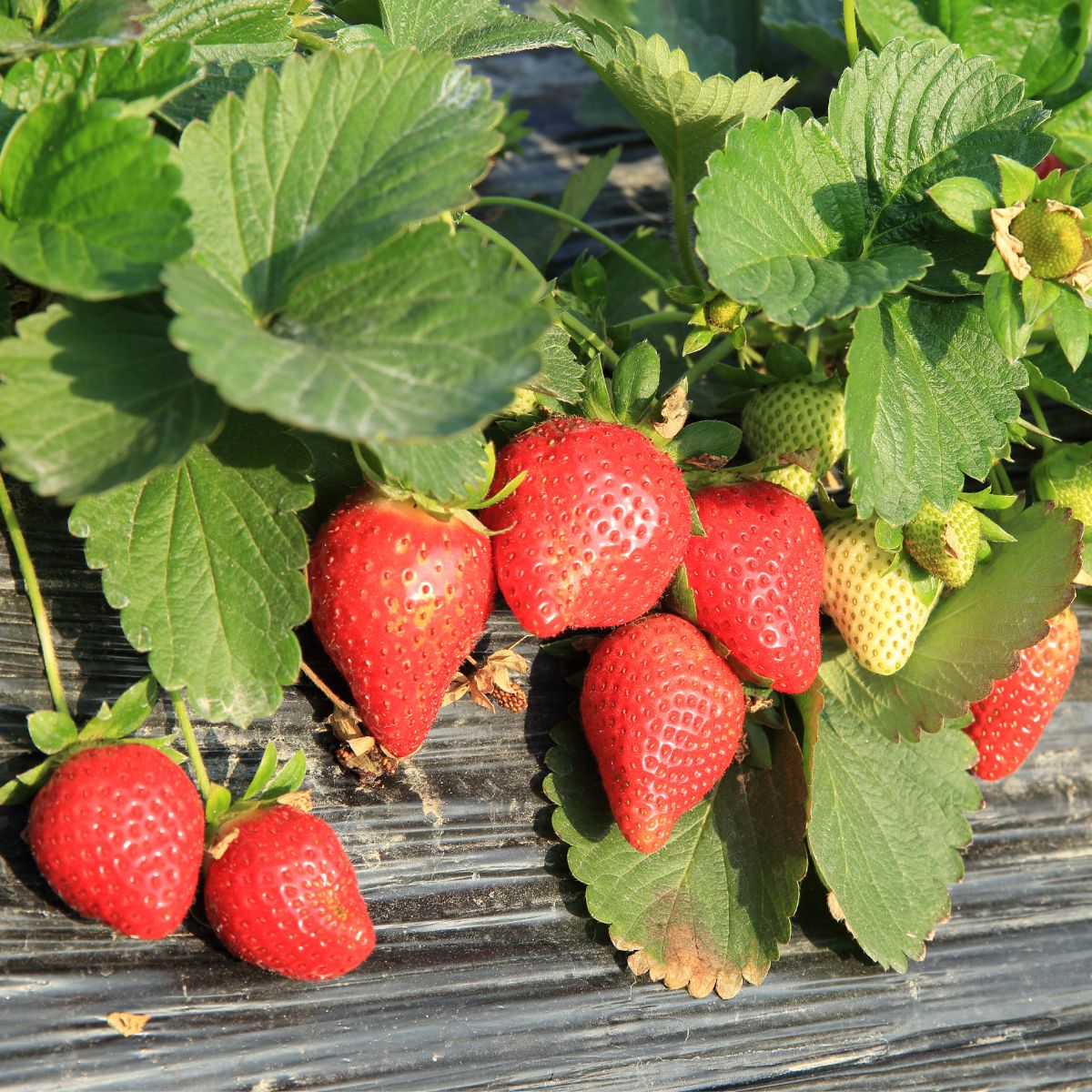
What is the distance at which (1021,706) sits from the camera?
1146mm

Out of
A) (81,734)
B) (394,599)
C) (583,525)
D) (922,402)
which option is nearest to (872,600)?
(922,402)

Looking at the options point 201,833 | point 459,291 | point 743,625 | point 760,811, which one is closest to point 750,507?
point 743,625

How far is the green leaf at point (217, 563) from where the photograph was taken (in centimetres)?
77

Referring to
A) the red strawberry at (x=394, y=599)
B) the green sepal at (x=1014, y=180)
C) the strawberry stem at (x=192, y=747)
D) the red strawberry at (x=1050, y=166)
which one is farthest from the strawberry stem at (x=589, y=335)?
the red strawberry at (x=1050, y=166)

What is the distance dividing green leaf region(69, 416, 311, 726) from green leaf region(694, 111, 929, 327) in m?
0.35

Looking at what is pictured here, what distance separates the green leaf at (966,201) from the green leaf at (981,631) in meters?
0.28

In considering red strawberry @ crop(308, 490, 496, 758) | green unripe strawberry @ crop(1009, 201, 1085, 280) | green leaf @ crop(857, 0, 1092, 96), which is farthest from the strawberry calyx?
green leaf @ crop(857, 0, 1092, 96)

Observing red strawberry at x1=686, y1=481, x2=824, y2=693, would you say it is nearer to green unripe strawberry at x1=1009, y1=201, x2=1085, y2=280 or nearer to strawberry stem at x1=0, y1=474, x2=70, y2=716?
green unripe strawberry at x1=1009, y1=201, x2=1085, y2=280

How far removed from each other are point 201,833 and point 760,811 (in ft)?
1.60

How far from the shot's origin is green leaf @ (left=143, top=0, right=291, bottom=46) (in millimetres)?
883

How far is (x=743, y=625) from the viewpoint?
3.14 feet

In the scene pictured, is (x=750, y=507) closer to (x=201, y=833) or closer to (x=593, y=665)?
(x=593, y=665)

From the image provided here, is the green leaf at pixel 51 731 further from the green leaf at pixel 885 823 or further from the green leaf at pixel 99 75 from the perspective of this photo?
the green leaf at pixel 885 823

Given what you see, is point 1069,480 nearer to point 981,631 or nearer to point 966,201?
point 981,631
